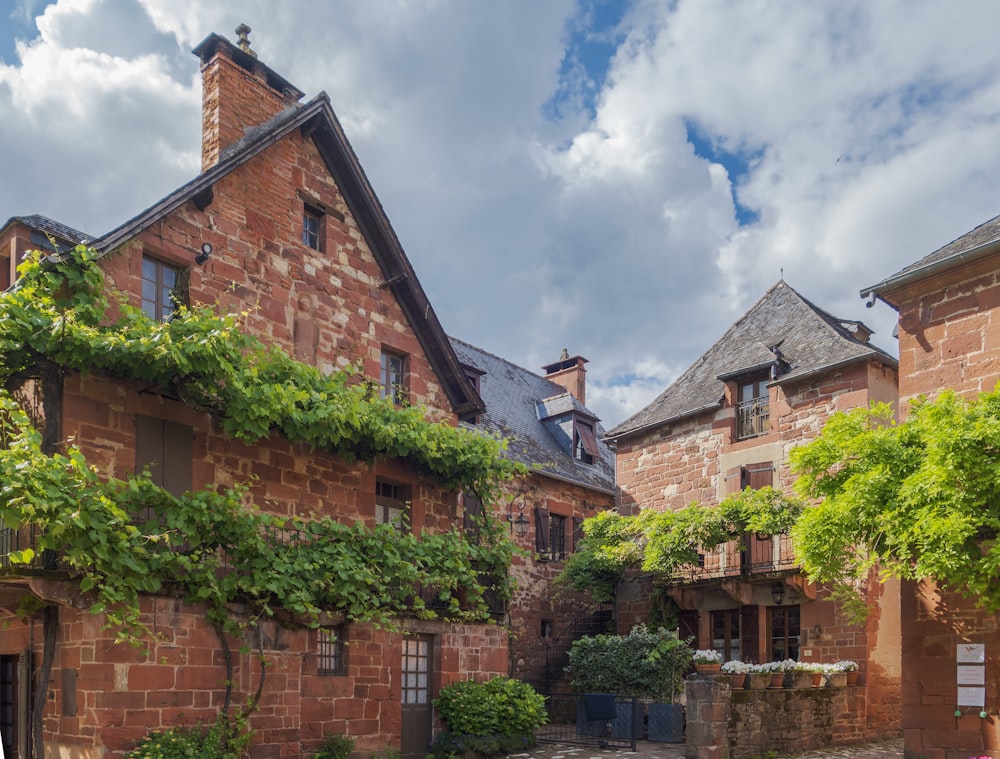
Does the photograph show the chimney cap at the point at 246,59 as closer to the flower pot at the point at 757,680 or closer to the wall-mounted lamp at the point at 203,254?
the wall-mounted lamp at the point at 203,254

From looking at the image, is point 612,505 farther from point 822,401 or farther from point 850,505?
point 850,505

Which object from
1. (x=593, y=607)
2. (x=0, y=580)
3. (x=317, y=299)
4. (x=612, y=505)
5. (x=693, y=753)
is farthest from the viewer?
(x=612, y=505)

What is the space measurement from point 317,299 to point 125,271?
3.15 meters

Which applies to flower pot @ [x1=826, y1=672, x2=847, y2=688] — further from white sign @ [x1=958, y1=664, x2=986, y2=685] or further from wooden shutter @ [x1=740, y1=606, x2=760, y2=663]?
white sign @ [x1=958, y1=664, x2=986, y2=685]

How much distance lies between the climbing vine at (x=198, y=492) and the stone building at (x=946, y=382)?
19.5ft

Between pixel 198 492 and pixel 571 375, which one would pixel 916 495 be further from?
pixel 571 375

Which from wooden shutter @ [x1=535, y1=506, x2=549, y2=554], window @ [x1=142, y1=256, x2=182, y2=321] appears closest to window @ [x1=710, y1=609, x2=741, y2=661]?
wooden shutter @ [x1=535, y1=506, x2=549, y2=554]

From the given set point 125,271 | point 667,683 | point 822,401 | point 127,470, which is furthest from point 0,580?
point 822,401

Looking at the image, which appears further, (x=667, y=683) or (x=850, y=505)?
(x=667, y=683)

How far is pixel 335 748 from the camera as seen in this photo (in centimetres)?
1254

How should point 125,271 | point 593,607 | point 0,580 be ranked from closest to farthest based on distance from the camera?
1. point 0,580
2. point 125,271
3. point 593,607

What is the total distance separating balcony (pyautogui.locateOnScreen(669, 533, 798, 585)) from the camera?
18.2m

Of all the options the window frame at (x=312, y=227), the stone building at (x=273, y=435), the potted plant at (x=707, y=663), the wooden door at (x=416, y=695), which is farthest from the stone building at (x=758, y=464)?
the window frame at (x=312, y=227)

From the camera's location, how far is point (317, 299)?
A: 14.4 metres
